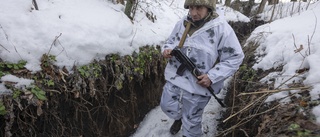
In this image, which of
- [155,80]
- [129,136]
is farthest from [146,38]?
[129,136]

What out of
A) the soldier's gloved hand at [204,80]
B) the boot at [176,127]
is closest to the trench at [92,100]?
the boot at [176,127]

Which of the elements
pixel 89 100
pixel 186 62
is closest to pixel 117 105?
pixel 89 100

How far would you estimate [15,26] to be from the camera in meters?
2.22

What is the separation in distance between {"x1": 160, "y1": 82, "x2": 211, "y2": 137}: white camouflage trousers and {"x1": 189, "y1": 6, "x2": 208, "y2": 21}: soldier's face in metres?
0.83

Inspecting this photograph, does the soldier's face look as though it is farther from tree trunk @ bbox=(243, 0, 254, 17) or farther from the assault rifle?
tree trunk @ bbox=(243, 0, 254, 17)

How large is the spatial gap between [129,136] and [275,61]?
7.99 ft

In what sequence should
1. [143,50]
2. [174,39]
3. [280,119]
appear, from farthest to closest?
[143,50] < [174,39] < [280,119]

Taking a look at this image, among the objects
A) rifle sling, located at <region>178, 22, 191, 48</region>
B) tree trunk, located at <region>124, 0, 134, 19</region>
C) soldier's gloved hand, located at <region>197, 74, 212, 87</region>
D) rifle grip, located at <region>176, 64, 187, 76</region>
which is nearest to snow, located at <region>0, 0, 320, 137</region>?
tree trunk, located at <region>124, 0, 134, 19</region>

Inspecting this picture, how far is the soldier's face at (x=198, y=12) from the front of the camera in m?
2.13

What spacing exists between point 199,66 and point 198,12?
567 mm

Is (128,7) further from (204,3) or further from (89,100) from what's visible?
(204,3)

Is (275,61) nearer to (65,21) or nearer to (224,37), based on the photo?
(224,37)

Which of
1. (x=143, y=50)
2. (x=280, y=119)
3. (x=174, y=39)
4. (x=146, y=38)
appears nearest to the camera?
(x=280, y=119)

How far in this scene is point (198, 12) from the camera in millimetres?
2150
